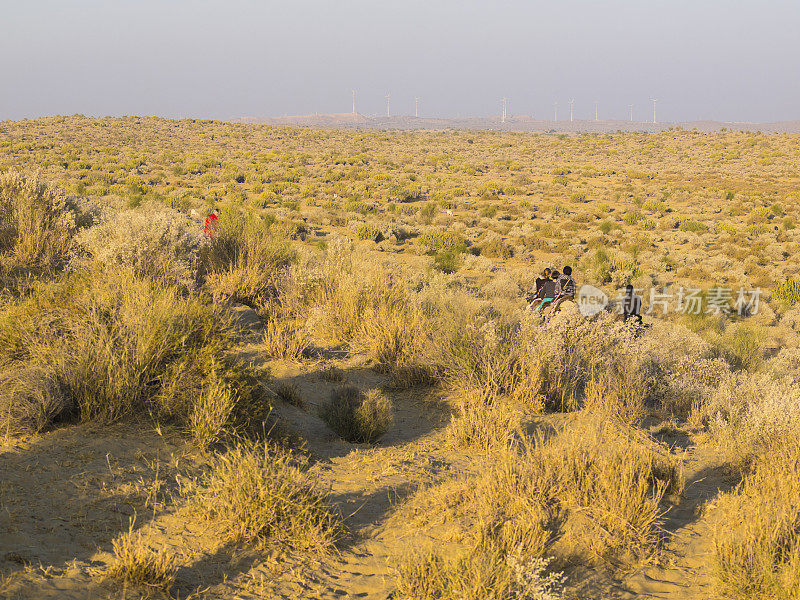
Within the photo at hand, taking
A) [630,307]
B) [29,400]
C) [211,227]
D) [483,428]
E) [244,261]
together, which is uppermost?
[211,227]

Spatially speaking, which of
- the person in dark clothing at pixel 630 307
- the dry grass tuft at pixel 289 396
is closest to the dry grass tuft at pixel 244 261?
the dry grass tuft at pixel 289 396

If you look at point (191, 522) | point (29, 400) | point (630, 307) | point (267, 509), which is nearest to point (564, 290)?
point (630, 307)

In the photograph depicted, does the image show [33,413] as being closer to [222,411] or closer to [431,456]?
[222,411]

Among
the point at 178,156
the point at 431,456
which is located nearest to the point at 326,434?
the point at 431,456

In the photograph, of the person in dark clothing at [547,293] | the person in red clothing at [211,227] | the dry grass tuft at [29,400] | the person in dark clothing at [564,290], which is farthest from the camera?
the person in red clothing at [211,227]

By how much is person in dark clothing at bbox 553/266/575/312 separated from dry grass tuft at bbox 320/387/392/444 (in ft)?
15.7

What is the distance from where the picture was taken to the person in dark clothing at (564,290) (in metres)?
10.0

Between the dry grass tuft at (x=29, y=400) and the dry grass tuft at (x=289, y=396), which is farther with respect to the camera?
the dry grass tuft at (x=289, y=396)

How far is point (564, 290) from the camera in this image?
33.5 ft

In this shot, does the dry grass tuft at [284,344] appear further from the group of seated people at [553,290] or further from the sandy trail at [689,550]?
the sandy trail at [689,550]

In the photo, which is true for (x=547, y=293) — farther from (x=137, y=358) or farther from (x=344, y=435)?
(x=137, y=358)

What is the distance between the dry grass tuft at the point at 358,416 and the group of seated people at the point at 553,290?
487 cm

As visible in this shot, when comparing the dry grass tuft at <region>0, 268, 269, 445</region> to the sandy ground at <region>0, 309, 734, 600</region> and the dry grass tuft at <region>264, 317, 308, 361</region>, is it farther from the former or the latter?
the dry grass tuft at <region>264, 317, 308, 361</region>

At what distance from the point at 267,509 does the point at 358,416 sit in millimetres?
2081
